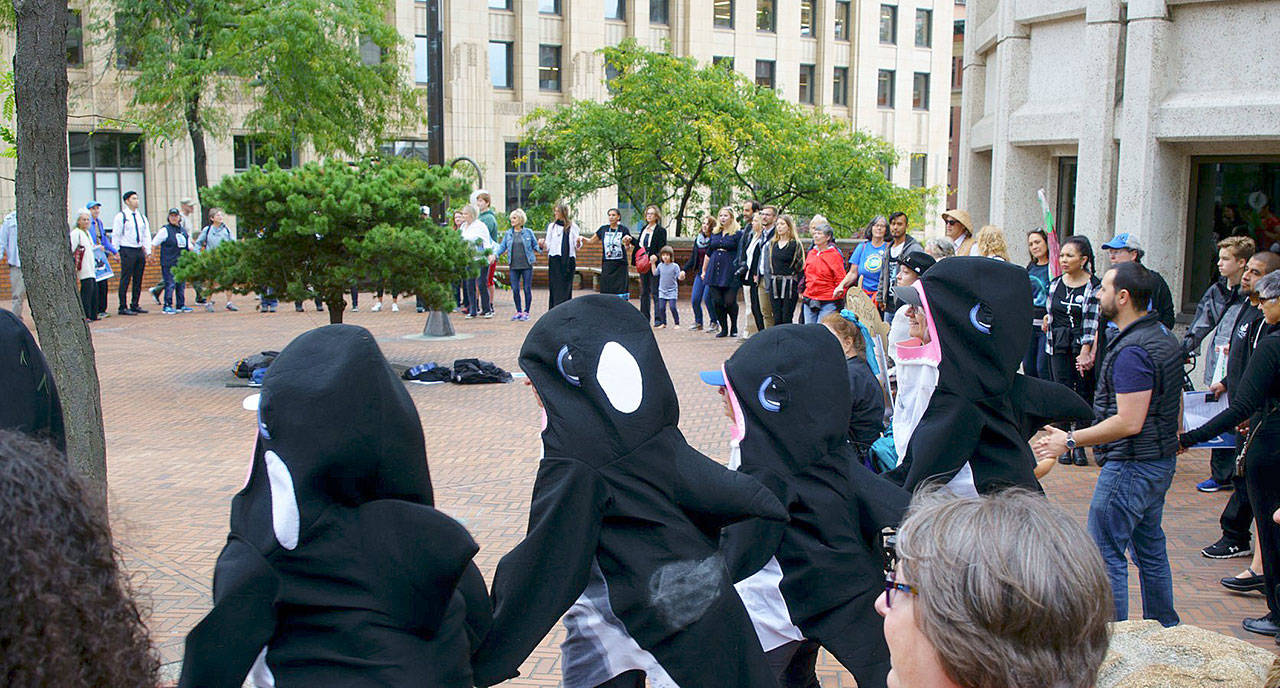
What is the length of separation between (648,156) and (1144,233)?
18.7 metres

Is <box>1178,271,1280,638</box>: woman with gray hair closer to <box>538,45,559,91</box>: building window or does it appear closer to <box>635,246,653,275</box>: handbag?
<box>635,246,653,275</box>: handbag

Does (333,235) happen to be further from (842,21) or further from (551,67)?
(842,21)

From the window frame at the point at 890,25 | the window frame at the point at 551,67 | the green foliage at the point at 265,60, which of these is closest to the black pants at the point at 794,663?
the green foliage at the point at 265,60

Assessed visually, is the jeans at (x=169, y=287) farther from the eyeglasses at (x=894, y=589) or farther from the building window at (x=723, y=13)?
the building window at (x=723, y=13)

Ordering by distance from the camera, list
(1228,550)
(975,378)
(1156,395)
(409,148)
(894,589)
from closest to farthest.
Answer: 1. (894,589)
2. (975,378)
3. (1156,395)
4. (1228,550)
5. (409,148)

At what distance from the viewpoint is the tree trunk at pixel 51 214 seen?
521cm

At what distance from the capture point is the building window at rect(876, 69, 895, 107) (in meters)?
54.8

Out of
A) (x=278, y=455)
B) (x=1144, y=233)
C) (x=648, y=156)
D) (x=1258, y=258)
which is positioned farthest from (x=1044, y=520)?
(x=648, y=156)

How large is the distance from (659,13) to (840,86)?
10106 millimetres

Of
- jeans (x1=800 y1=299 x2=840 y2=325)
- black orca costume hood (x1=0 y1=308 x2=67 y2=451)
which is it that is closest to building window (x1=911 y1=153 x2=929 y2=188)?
jeans (x1=800 y1=299 x2=840 y2=325)

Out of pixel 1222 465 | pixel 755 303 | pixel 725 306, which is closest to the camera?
pixel 1222 465

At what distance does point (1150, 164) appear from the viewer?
10500 mm

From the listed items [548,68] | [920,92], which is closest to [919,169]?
[920,92]

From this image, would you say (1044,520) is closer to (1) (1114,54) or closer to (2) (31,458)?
(2) (31,458)
